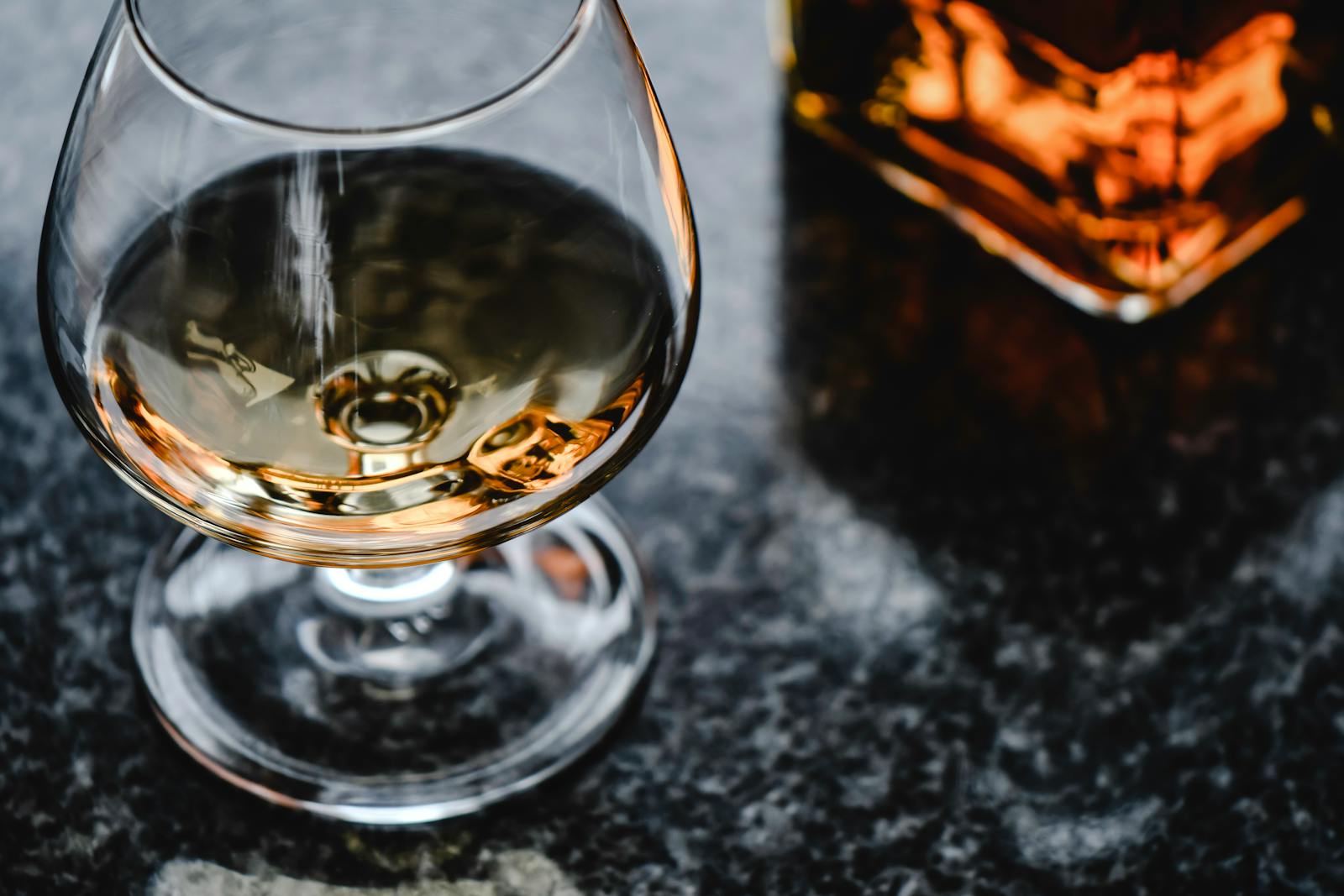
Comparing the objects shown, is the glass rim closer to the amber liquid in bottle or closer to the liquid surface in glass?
the liquid surface in glass

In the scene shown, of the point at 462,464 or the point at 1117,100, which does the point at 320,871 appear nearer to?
the point at 462,464

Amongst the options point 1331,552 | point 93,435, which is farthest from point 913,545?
point 93,435

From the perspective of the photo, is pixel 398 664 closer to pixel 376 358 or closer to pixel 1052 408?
pixel 376 358

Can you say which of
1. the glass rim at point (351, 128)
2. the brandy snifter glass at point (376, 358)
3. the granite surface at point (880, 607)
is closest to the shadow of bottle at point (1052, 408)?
the granite surface at point (880, 607)

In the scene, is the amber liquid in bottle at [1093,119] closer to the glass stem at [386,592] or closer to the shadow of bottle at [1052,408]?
the shadow of bottle at [1052,408]

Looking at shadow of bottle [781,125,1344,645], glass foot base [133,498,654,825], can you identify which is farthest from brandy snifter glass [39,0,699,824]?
shadow of bottle [781,125,1344,645]
